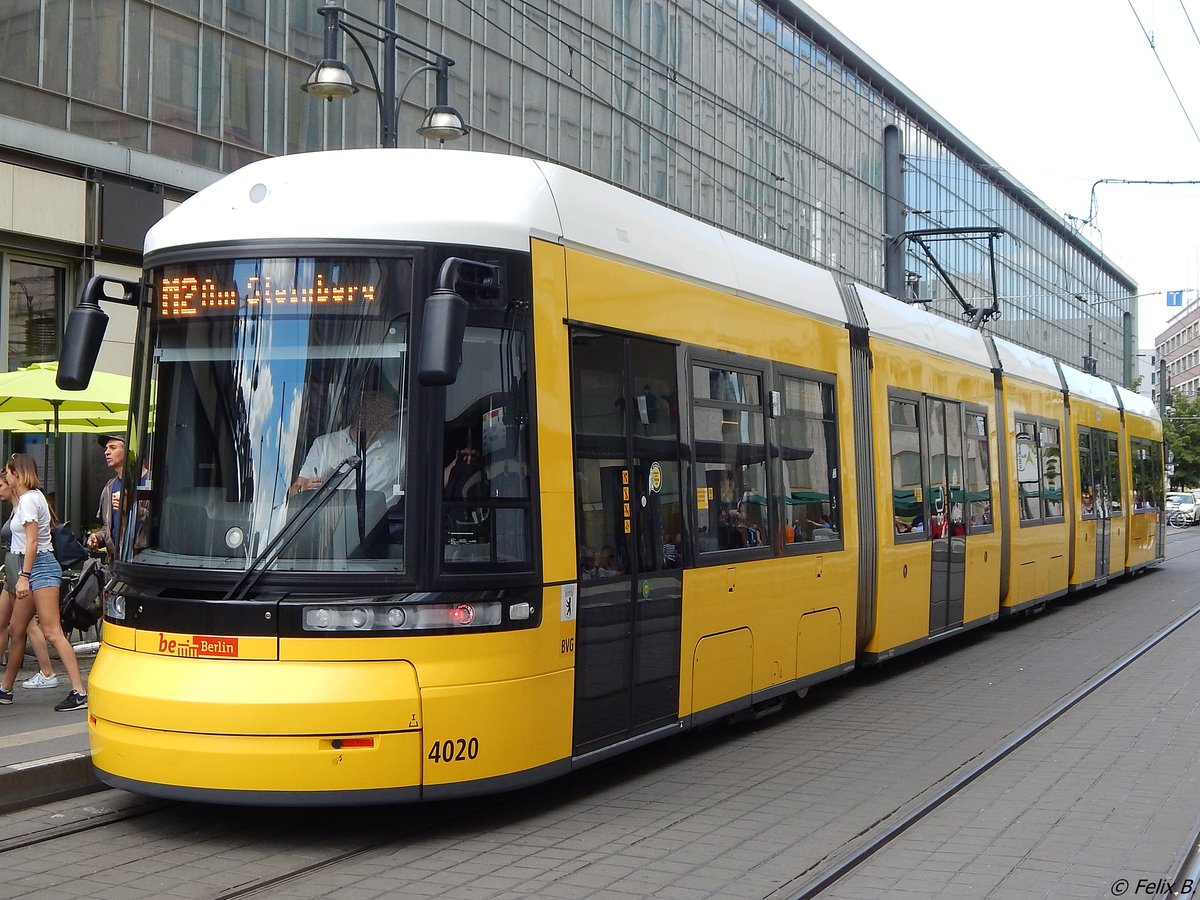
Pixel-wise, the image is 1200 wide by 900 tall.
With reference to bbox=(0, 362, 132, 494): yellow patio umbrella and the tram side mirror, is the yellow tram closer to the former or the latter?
the tram side mirror

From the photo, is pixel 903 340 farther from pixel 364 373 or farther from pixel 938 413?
pixel 364 373

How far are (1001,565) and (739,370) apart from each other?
7.50 metres

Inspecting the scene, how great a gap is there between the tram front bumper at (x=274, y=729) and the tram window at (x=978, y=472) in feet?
29.9

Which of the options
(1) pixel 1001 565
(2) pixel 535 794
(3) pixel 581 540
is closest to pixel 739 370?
(3) pixel 581 540

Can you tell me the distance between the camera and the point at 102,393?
12.6 m

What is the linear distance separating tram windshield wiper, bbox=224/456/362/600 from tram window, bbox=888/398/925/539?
6575 millimetres

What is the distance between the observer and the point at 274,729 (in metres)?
6.14

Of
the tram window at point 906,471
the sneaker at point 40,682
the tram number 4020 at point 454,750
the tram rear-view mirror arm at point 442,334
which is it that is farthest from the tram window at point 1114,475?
the tram rear-view mirror arm at point 442,334

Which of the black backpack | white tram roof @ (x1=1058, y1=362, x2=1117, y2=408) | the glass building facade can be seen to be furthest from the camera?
the glass building facade

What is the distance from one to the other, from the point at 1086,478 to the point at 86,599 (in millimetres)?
14465

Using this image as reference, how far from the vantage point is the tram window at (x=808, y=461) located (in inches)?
385

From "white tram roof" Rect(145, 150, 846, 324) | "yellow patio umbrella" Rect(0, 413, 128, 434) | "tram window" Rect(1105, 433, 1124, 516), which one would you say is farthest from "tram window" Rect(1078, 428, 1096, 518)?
"white tram roof" Rect(145, 150, 846, 324)

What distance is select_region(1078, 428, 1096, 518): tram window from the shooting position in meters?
20.0

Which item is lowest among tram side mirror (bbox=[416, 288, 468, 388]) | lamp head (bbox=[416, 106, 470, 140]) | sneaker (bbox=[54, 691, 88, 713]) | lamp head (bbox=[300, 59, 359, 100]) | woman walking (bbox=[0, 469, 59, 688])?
sneaker (bbox=[54, 691, 88, 713])
